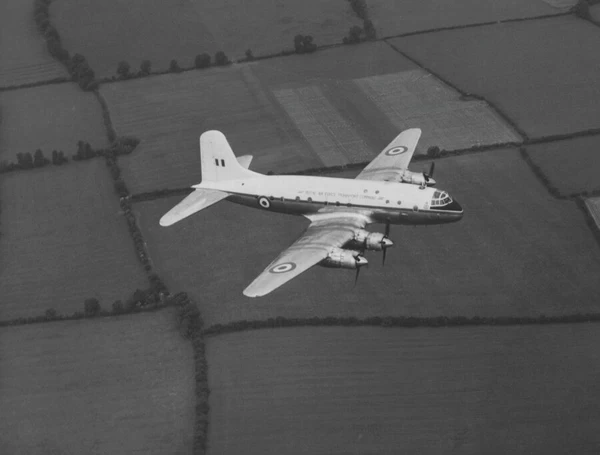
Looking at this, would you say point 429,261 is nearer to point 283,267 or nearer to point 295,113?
point 283,267

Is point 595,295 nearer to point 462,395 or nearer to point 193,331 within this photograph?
point 462,395

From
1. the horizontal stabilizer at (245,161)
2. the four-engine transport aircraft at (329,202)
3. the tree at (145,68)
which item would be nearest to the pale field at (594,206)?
the four-engine transport aircraft at (329,202)

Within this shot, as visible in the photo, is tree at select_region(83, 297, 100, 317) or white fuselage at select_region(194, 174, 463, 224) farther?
tree at select_region(83, 297, 100, 317)

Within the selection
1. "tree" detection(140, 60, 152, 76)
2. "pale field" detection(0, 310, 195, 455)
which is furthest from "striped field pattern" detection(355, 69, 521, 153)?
"pale field" detection(0, 310, 195, 455)

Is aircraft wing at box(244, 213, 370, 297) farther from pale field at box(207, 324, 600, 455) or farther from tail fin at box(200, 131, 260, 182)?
tail fin at box(200, 131, 260, 182)

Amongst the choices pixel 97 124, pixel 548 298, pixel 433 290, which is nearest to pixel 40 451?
pixel 433 290

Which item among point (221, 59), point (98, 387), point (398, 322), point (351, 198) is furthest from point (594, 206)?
point (221, 59)
